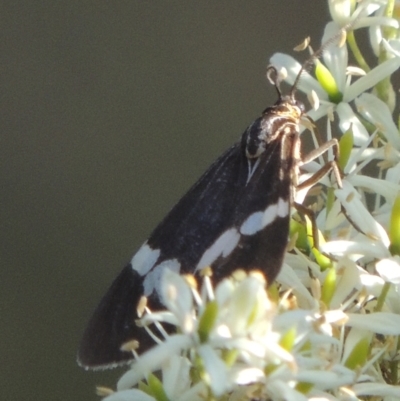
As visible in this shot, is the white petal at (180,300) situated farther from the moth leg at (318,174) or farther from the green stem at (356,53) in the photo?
the green stem at (356,53)

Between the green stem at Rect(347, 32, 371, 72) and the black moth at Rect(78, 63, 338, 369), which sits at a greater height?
the green stem at Rect(347, 32, 371, 72)

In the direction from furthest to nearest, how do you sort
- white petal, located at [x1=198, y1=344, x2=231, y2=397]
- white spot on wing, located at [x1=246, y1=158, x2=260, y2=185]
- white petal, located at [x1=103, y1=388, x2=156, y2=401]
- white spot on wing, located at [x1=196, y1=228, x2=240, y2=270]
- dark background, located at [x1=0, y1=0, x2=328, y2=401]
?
dark background, located at [x1=0, y1=0, x2=328, y2=401] → white spot on wing, located at [x1=246, y1=158, x2=260, y2=185] → white spot on wing, located at [x1=196, y1=228, x2=240, y2=270] → white petal, located at [x1=103, y1=388, x2=156, y2=401] → white petal, located at [x1=198, y1=344, x2=231, y2=397]

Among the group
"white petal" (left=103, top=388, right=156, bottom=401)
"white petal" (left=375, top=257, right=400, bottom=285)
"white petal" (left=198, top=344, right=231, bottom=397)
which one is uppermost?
"white petal" (left=375, top=257, right=400, bottom=285)

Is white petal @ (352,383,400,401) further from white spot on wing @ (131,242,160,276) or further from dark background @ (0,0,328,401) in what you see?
dark background @ (0,0,328,401)

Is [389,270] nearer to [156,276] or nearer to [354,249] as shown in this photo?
[354,249]

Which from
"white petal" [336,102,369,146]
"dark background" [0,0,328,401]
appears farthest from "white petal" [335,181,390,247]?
"dark background" [0,0,328,401]

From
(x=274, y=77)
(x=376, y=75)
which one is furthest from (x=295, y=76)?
(x=376, y=75)
